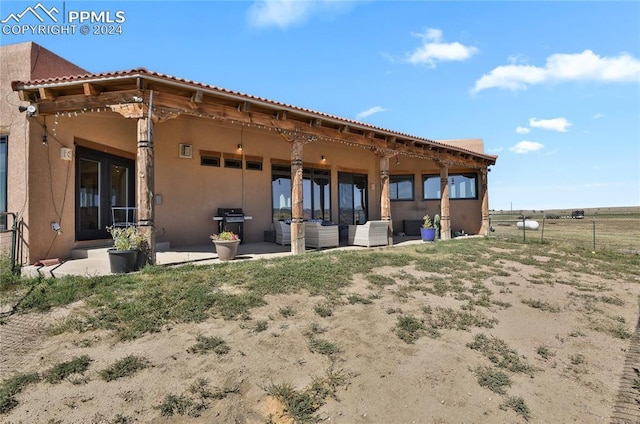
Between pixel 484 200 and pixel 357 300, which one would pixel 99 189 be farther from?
pixel 484 200

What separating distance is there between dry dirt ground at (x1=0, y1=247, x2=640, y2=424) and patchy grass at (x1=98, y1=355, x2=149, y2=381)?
1.9 inches

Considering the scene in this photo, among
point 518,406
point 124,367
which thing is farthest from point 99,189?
point 518,406

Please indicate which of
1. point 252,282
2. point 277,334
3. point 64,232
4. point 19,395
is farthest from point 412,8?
point 19,395

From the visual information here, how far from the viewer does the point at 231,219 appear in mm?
8602

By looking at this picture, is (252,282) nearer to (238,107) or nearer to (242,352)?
(242,352)

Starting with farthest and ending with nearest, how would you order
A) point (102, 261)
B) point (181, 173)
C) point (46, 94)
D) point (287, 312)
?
point (181, 173) → point (102, 261) → point (46, 94) → point (287, 312)

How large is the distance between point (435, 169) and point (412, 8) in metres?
6.85

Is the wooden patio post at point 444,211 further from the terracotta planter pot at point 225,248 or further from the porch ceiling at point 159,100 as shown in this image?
the terracotta planter pot at point 225,248

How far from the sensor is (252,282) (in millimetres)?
4926

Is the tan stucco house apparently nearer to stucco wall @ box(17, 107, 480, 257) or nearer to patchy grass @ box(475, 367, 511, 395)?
stucco wall @ box(17, 107, 480, 257)
